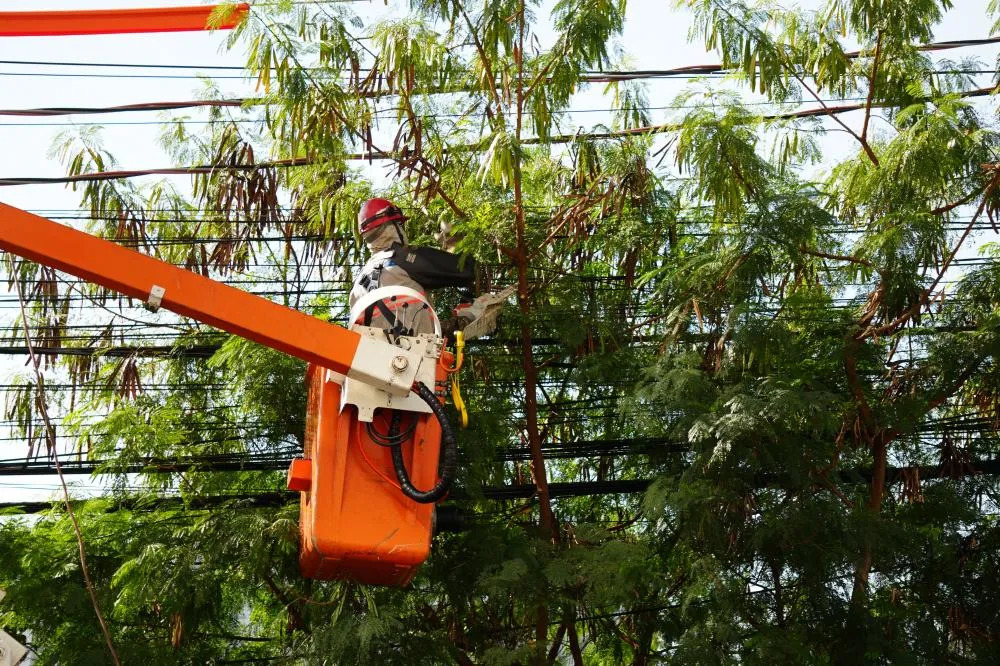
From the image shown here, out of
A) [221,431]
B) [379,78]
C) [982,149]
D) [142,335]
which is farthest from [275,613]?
[982,149]

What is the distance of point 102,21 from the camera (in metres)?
11.1

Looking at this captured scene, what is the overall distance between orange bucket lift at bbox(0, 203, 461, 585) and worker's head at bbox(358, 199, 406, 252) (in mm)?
686

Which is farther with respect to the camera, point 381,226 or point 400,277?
point 381,226

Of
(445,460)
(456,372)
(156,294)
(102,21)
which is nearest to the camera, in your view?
(156,294)

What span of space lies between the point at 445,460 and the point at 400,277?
131 cm

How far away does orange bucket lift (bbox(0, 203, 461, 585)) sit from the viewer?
6723 millimetres

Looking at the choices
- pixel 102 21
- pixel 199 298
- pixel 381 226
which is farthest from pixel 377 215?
pixel 102 21

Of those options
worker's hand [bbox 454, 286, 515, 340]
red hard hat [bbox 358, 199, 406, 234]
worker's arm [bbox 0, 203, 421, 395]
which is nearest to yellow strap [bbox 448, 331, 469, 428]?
worker's arm [bbox 0, 203, 421, 395]

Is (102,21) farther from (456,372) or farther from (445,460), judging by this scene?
(445,460)

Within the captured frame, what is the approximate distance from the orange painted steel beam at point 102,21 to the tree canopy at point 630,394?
155 centimetres

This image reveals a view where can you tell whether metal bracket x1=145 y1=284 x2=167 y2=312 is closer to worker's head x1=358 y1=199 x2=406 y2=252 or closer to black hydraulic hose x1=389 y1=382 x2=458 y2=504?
black hydraulic hose x1=389 y1=382 x2=458 y2=504

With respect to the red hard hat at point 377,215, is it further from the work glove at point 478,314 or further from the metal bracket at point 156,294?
the metal bracket at point 156,294

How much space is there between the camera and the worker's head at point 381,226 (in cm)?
794

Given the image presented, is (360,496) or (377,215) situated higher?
(377,215)
